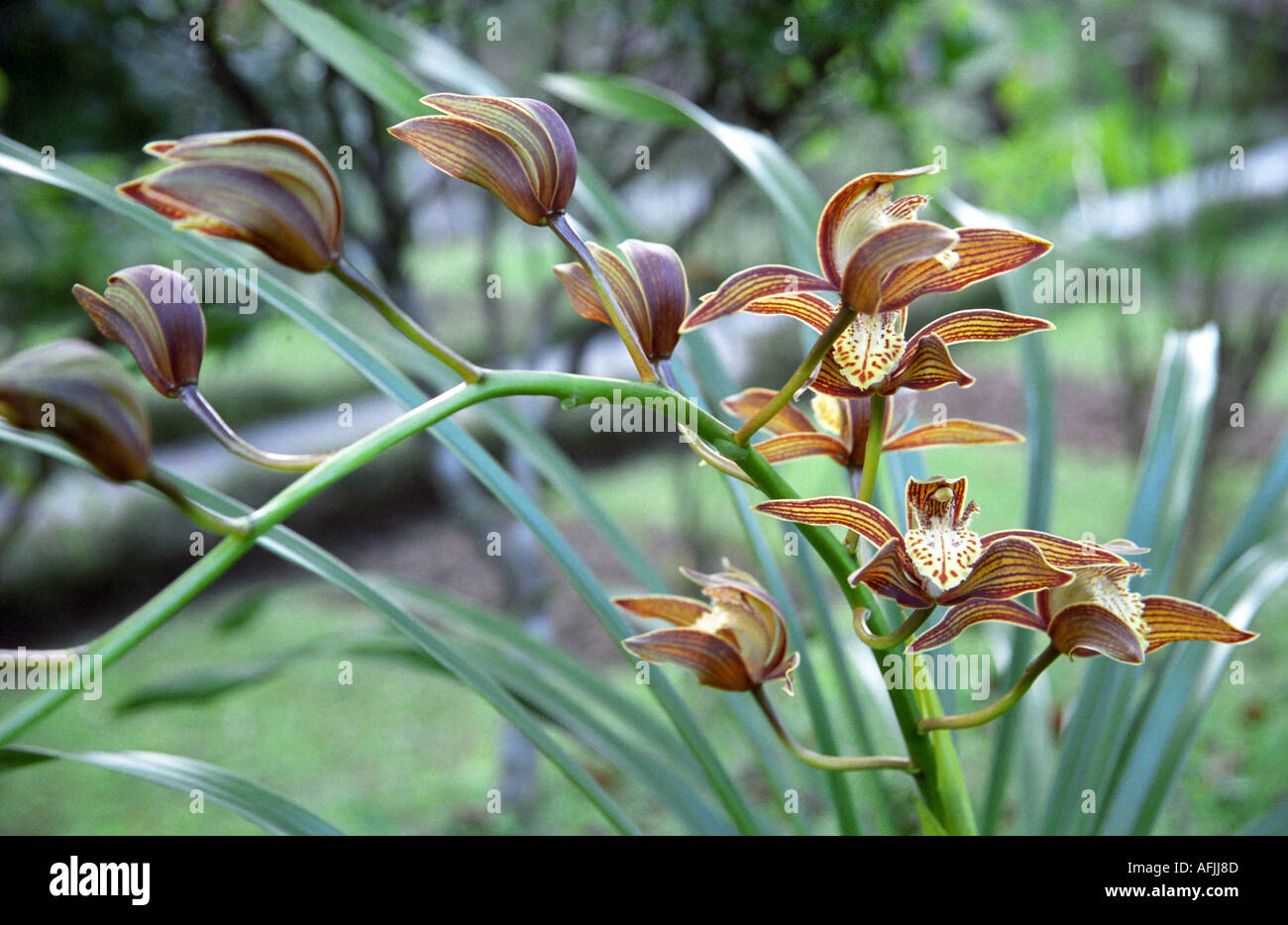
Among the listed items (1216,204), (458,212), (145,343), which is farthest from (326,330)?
(458,212)

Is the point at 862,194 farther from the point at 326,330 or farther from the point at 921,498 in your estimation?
the point at 326,330

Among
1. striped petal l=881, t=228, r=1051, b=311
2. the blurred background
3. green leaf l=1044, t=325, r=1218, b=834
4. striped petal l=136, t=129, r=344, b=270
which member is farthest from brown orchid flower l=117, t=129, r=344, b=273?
green leaf l=1044, t=325, r=1218, b=834

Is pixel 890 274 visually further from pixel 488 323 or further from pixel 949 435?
pixel 488 323

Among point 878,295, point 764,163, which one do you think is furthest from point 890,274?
point 764,163

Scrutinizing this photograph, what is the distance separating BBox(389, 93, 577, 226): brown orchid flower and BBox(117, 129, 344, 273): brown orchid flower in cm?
4

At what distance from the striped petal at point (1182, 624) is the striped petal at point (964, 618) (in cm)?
6

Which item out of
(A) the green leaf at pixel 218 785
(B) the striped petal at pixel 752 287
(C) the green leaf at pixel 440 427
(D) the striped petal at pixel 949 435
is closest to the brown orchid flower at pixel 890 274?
(B) the striped petal at pixel 752 287

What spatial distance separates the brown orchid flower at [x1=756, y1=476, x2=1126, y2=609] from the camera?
37cm

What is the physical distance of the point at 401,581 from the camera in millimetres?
895

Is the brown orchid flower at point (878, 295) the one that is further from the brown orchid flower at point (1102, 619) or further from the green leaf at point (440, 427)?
the green leaf at point (440, 427)

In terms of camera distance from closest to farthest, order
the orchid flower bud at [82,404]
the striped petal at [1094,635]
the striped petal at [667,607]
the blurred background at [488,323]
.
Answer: the orchid flower bud at [82,404], the striped petal at [1094,635], the striped petal at [667,607], the blurred background at [488,323]

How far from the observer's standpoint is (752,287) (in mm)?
388

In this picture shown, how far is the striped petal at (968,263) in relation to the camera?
373 millimetres

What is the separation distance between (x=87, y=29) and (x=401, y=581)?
2.44ft
